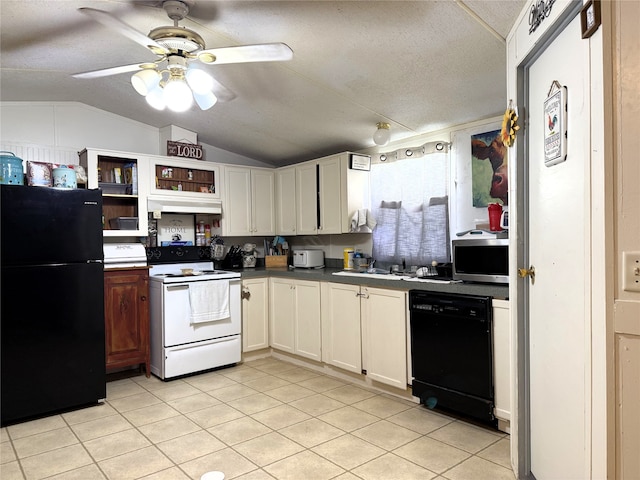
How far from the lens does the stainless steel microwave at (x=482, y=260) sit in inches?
102

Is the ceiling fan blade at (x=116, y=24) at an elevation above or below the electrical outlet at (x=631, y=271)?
above

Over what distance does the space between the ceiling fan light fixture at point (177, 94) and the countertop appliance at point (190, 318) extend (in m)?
1.84

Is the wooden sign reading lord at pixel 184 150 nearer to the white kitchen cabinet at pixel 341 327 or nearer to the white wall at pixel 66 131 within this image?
the white wall at pixel 66 131

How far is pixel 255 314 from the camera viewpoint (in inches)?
170

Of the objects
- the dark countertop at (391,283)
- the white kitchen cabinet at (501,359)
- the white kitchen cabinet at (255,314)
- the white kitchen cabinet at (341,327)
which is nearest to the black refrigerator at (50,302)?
the white kitchen cabinet at (255,314)

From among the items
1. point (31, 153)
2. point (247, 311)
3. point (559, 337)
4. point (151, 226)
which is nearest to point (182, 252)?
point (151, 226)

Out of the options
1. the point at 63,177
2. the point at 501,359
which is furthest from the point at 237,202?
the point at 501,359

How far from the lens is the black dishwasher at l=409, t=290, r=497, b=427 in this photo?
2587mm

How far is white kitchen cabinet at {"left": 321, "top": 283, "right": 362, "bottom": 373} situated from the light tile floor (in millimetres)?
249

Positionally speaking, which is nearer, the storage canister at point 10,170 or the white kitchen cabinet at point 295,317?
the storage canister at point 10,170

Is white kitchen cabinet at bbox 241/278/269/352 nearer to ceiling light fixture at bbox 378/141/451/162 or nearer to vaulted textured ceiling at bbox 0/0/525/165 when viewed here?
vaulted textured ceiling at bbox 0/0/525/165

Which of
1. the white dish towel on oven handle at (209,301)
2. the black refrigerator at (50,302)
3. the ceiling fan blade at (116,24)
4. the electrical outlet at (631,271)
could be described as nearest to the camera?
the electrical outlet at (631,271)

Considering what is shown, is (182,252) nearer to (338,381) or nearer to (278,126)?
(278,126)

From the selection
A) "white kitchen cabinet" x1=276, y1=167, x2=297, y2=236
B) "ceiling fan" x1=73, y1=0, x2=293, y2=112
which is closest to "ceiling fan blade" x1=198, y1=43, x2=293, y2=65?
"ceiling fan" x1=73, y1=0, x2=293, y2=112
